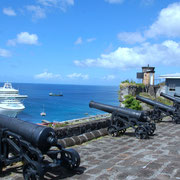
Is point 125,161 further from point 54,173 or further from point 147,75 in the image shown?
point 147,75

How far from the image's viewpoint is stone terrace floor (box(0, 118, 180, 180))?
4266mm

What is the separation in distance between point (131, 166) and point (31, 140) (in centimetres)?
225

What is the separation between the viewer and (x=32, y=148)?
3.87 m

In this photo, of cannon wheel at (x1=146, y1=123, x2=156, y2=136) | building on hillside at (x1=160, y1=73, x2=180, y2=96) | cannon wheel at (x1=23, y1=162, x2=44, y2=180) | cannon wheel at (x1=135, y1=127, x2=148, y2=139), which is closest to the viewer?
cannon wheel at (x1=23, y1=162, x2=44, y2=180)

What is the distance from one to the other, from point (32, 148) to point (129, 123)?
4923 millimetres

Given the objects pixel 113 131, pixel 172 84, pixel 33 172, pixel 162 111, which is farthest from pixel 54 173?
pixel 172 84

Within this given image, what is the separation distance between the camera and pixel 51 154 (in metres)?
4.09

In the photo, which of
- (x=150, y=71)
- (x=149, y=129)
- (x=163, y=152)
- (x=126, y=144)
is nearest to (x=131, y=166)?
(x=163, y=152)

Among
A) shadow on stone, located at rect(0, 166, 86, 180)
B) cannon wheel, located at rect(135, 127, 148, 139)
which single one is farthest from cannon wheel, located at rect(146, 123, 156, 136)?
shadow on stone, located at rect(0, 166, 86, 180)

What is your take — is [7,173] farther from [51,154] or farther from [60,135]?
[60,135]

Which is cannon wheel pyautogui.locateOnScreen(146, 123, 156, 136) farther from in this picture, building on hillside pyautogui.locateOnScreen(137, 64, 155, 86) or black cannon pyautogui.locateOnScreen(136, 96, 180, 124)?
building on hillside pyautogui.locateOnScreen(137, 64, 155, 86)

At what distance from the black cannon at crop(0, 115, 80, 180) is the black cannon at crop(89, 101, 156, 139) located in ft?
13.2

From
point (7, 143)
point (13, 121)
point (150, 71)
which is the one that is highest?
point (150, 71)

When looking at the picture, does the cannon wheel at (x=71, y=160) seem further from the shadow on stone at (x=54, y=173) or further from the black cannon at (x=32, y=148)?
the shadow on stone at (x=54, y=173)
